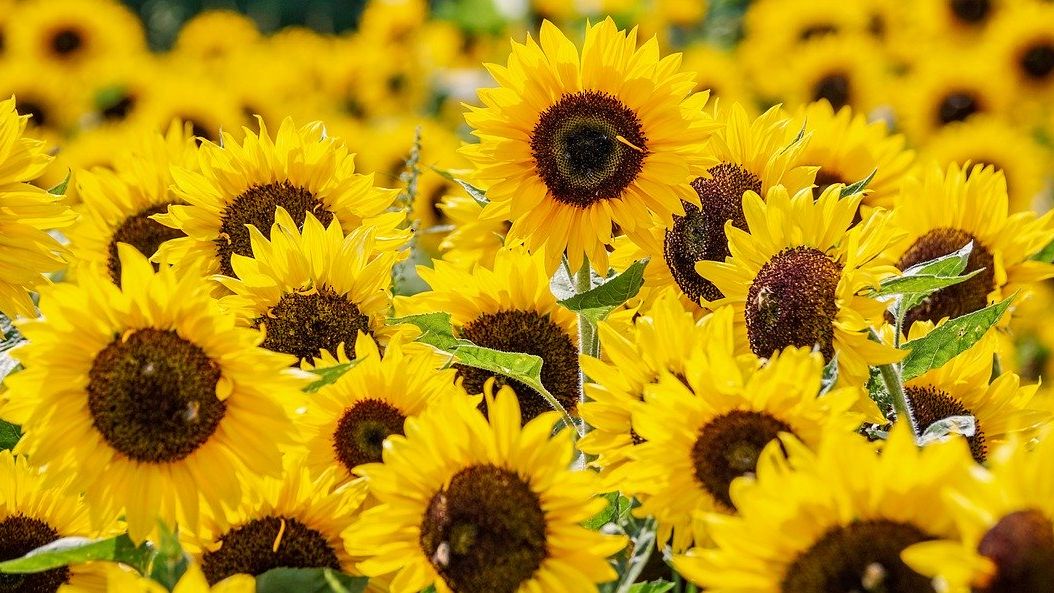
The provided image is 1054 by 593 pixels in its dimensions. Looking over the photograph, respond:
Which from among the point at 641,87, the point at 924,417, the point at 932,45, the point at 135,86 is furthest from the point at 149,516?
the point at 932,45

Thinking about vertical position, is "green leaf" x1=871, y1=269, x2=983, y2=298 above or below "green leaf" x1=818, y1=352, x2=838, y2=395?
above

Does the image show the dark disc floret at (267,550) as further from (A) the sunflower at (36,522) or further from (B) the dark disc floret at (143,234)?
(B) the dark disc floret at (143,234)

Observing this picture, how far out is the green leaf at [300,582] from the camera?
39.4 inches

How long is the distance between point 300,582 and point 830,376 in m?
0.43

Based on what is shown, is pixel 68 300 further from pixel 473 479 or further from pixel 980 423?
pixel 980 423

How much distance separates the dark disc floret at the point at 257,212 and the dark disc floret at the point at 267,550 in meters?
0.35

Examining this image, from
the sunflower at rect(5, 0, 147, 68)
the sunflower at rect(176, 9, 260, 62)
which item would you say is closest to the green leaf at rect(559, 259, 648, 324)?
the sunflower at rect(5, 0, 147, 68)

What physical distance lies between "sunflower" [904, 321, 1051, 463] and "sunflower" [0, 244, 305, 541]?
1.96 ft

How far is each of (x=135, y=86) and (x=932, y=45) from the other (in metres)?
2.31

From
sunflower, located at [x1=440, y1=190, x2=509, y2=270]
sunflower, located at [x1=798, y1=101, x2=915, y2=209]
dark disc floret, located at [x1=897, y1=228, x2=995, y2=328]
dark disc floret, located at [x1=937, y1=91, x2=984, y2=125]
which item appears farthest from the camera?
dark disc floret, located at [x1=937, y1=91, x2=984, y2=125]

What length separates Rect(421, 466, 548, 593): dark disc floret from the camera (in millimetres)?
967

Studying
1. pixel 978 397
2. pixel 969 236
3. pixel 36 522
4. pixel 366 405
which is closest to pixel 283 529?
pixel 366 405

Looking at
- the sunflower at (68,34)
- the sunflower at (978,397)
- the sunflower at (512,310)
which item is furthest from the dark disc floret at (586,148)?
the sunflower at (68,34)

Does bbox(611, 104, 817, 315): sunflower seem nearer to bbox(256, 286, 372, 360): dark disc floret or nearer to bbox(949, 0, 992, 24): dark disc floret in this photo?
bbox(256, 286, 372, 360): dark disc floret
